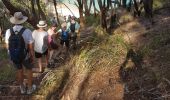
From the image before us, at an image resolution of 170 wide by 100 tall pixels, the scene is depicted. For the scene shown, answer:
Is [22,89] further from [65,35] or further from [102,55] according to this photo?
[65,35]

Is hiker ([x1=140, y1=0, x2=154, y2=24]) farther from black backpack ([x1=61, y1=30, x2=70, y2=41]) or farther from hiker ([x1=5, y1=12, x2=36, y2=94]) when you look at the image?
hiker ([x1=5, y1=12, x2=36, y2=94])

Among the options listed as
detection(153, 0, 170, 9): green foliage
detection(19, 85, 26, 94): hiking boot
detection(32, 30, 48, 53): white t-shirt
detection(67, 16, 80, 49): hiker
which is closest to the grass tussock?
detection(32, 30, 48, 53): white t-shirt

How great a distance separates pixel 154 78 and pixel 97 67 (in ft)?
4.56

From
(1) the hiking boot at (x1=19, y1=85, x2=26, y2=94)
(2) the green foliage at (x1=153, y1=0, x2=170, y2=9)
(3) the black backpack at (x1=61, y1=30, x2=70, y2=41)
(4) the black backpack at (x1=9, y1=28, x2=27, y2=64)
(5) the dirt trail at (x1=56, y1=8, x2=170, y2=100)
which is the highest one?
(4) the black backpack at (x1=9, y1=28, x2=27, y2=64)

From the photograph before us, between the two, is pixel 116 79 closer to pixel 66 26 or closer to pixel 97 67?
pixel 97 67

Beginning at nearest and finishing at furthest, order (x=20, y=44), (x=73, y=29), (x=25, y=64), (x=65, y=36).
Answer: (x=20, y=44) < (x=25, y=64) < (x=65, y=36) < (x=73, y=29)

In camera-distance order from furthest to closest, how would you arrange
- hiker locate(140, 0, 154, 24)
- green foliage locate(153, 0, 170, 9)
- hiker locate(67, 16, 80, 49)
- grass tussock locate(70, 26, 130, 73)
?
green foliage locate(153, 0, 170, 9) → hiker locate(67, 16, 80, 49) → hiker locate(140, 0, 154, 24) → grass tussock locate(70, 26, 130, 73)

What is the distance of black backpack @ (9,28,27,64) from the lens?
7.49 m

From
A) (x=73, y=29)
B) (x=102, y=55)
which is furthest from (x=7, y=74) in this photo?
(x=102, y=55)

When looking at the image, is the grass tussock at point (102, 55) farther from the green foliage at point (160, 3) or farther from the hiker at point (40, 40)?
the green foliage at point (160, 3)

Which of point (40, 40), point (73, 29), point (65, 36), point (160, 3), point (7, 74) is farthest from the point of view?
point (160, 3)

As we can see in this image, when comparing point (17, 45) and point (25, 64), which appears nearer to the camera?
point (17, 45)

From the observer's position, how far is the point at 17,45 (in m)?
7.52

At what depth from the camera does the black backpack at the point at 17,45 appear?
749cm
